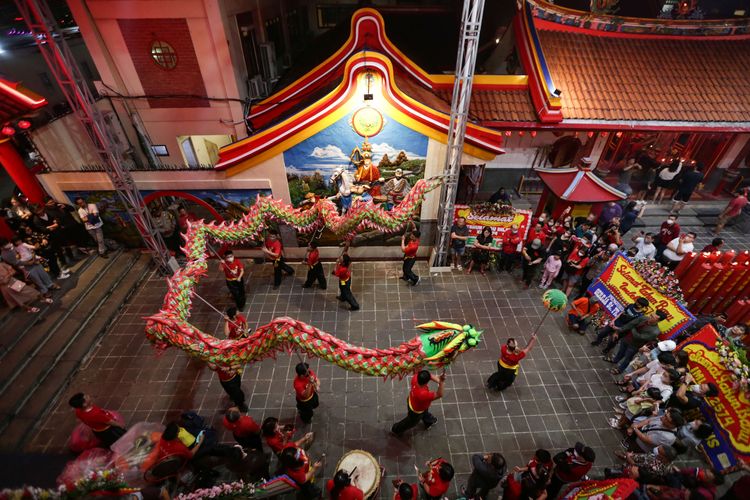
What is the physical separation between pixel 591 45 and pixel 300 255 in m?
12.2

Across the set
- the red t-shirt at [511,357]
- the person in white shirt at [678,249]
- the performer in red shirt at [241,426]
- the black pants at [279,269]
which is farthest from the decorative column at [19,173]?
the person in white shirt at [678,249]

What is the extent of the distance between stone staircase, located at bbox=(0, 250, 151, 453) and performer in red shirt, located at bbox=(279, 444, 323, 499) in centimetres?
539

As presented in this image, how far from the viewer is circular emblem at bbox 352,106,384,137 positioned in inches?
351

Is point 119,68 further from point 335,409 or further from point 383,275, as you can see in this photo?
point 335,409

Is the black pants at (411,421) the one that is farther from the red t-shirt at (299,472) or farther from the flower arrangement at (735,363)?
the flower arrangement at (735,363)

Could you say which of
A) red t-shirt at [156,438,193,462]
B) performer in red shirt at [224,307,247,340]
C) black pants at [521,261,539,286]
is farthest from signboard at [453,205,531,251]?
red t-shirt at [156,438,193,462]

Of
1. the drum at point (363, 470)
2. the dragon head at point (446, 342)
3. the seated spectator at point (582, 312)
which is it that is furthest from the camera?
the seated spectator at point (582, 312)

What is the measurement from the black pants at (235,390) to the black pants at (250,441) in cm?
98

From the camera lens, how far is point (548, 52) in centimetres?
1217

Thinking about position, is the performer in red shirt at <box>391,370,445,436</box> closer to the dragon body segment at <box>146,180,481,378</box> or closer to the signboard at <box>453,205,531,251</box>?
the dragon body segment at <box>146,180,481,378</box>

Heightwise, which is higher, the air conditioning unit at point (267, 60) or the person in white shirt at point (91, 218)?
the air conditioning unit at point (267, 60)

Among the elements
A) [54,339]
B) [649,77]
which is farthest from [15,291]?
[649,77]

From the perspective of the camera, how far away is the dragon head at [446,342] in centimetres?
570

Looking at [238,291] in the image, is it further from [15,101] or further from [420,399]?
[15,101]
